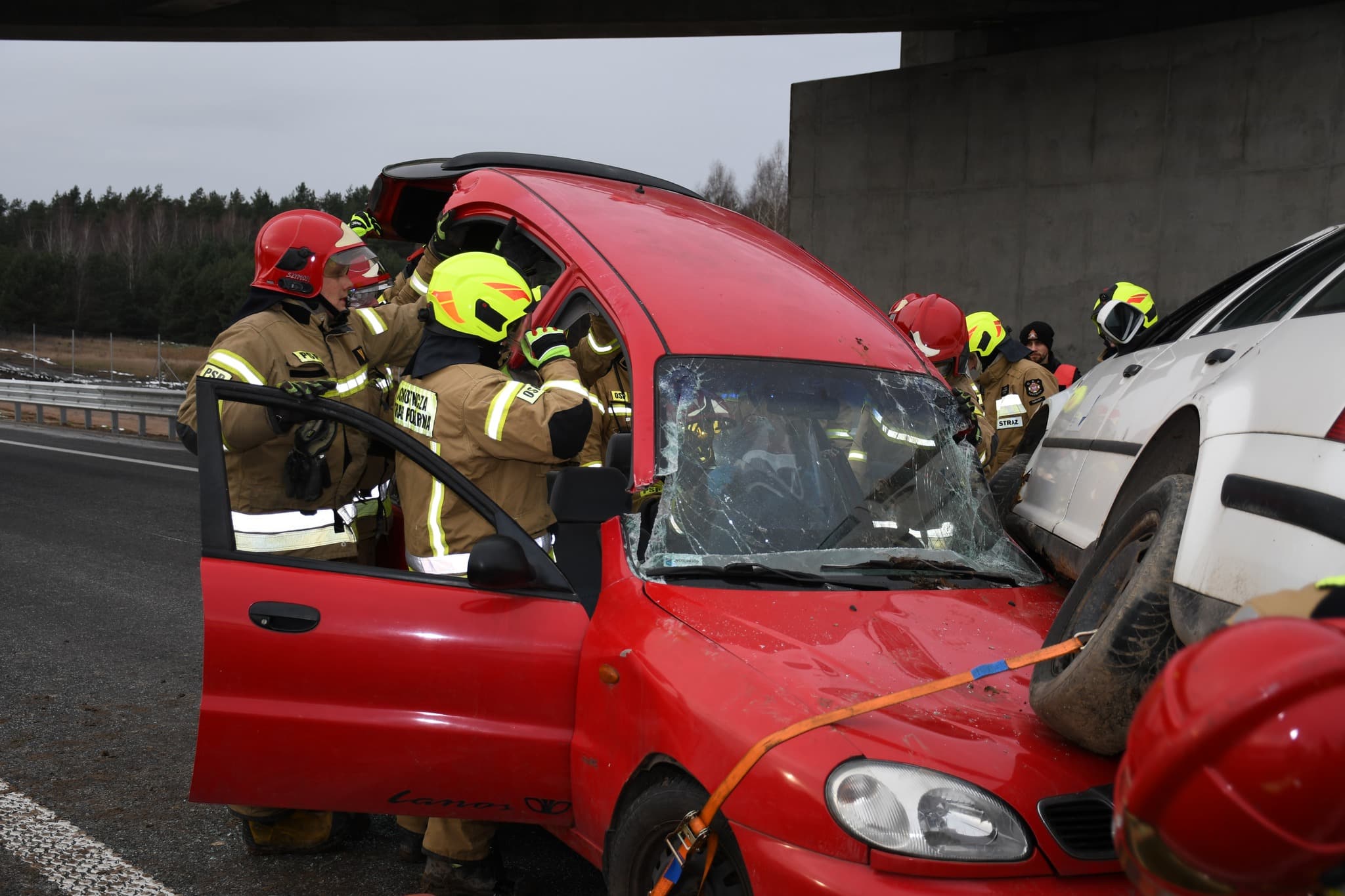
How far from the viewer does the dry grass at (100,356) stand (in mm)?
40250

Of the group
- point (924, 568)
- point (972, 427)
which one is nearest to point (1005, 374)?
point (972, 427)

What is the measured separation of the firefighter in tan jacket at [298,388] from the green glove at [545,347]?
741mm

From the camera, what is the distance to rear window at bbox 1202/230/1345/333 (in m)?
3.02

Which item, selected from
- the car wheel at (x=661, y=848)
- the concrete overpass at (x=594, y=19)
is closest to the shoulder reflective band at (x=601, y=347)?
the car wheel at (x=661, y=848)

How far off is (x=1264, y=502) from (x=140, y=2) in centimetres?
1704

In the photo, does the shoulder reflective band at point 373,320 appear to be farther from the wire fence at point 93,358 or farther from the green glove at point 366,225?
the wire fence at point 93,358

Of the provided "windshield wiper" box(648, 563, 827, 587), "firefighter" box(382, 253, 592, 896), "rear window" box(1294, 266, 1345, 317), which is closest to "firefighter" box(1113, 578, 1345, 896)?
"rear window" box(1294, 266, 1345, 317)

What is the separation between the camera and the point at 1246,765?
1329 millimetres

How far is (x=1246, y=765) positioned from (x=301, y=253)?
384 cm

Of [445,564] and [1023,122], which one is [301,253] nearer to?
[445,564]

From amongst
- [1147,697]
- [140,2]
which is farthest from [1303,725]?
[140,2]

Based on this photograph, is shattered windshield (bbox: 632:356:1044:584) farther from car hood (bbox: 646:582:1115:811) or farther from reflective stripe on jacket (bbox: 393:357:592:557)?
reflective stripe on jacket (bbox: 393:357:592:557)

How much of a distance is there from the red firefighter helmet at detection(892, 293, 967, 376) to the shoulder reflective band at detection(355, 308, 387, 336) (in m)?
2.61

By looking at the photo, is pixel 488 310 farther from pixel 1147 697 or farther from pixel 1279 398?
pixel 1147 697
